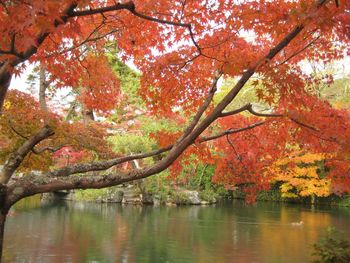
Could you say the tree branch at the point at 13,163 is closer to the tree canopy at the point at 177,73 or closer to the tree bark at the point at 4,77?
the tree canopy at the point at 177,73

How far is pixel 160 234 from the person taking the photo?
45.5ft

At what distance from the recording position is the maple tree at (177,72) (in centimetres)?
419

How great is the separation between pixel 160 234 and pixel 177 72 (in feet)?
27.2

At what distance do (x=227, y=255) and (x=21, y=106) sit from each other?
21.9ft

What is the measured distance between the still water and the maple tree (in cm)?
307

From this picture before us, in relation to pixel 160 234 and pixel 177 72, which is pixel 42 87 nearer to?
pixel 177 72

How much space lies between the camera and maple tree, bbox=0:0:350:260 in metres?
4.19

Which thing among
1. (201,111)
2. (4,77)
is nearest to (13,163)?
(4,77)

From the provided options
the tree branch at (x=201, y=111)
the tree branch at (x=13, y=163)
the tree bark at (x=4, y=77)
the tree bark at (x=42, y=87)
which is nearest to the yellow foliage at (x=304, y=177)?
the tree bark at (x=42, y=87)

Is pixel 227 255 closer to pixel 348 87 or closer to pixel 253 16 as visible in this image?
pixel 253 16

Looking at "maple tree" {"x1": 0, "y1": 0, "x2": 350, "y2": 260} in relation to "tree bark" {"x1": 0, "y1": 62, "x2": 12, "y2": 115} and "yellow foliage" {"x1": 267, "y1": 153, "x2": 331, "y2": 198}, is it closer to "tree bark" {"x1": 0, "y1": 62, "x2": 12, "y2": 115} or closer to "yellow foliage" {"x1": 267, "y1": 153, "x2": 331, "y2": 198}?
"tree bark" {"x1": 0, "y1": 62, "x2": 12, "y2": 115}

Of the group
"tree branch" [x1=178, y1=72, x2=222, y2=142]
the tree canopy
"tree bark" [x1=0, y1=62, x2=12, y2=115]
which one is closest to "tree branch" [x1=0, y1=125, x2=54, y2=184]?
the tree canopy

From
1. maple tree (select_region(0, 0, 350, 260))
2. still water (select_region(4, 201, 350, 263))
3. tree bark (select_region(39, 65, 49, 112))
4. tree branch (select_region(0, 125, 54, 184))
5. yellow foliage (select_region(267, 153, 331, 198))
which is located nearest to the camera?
maple tree (select_region(0, 0, 350, 260))

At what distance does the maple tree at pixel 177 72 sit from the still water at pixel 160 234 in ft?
10.1
